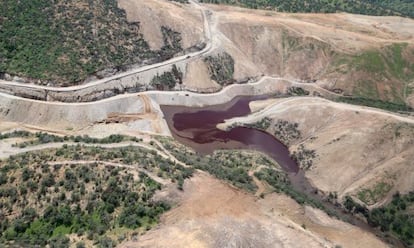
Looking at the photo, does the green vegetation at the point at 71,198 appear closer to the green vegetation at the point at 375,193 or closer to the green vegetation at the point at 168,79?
the green vegetation at the point at 375,193

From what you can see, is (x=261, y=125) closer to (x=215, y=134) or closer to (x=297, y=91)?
(x=215, y=134)

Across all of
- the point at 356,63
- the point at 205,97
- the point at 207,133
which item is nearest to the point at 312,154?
the point at 207,133

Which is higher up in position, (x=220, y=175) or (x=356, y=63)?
(x=356, y=63)

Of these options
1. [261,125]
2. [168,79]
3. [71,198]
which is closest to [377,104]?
[261,125]

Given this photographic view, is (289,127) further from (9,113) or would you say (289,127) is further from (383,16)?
(383,16)

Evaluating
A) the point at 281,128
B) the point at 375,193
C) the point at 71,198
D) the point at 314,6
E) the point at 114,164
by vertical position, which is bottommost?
the point at 375,193

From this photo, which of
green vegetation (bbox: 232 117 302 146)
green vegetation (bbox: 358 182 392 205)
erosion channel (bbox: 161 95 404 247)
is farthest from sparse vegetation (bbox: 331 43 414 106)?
green vegetation (bbox: 358 182 392 205)

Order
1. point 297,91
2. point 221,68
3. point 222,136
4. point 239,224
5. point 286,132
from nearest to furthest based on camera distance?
point 239,224 < point 222,136 < point 286,132 < point 221,68 < point 297,91

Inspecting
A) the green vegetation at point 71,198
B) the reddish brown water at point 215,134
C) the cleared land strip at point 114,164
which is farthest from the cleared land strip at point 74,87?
the cleared land strip at point 114,164
